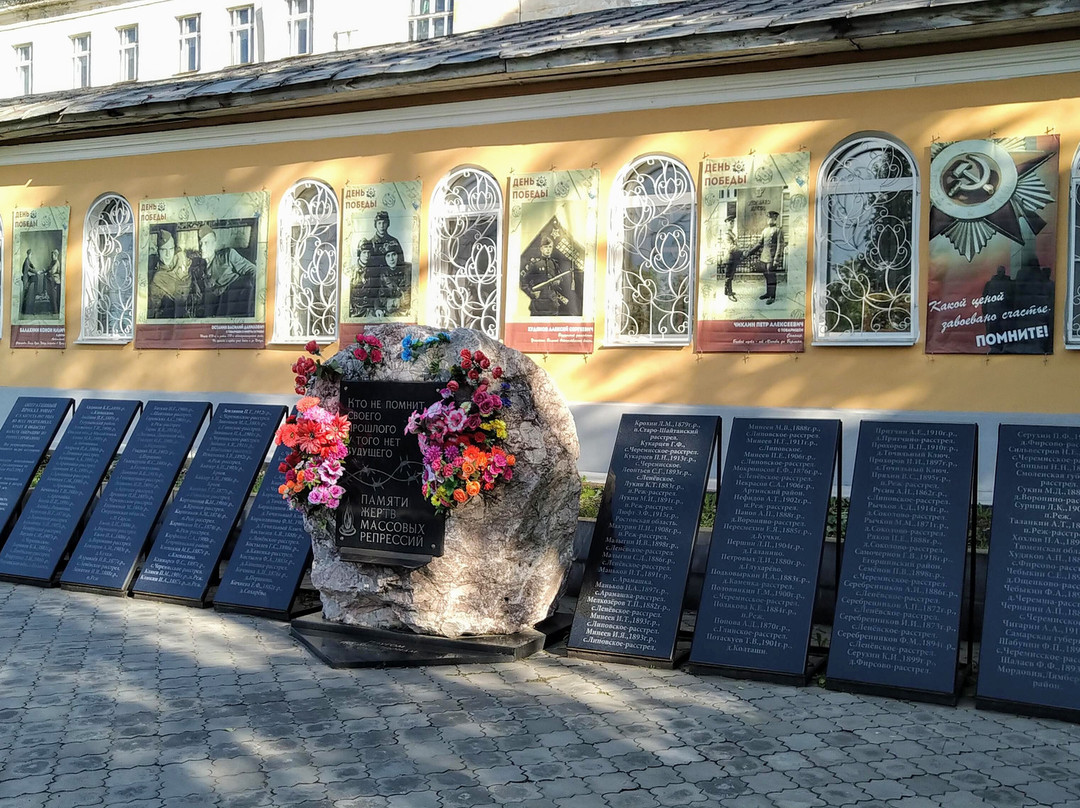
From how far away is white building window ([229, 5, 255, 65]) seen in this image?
83.0 ft

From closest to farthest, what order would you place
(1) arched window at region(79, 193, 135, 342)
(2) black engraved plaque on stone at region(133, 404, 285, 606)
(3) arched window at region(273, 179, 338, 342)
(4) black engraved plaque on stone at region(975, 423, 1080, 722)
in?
(4) black engraved plaque on stone at region(975, 423, 1080, 722)
(2) black engraved plaque on stone at region(133, 404, 285, 606)
(3) arched window at region(273, 179, 338, 342)
(1) arched window at region(79, 193, 135, 342)

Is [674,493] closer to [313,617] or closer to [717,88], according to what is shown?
[313,617]

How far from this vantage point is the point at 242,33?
2553cm

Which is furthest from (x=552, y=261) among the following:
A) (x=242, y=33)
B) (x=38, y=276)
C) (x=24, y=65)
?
(x=24, y=65)

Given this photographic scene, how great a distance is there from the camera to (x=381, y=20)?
23172 mm

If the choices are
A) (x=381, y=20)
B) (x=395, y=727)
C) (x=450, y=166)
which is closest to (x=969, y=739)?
(x=395, y=727)

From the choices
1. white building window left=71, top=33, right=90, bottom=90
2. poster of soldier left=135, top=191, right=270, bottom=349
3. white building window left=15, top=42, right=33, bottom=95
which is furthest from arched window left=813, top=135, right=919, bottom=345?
white building window left=15, top=42, right=33, bottom=95

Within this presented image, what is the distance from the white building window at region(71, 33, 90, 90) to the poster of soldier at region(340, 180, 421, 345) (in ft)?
66.1

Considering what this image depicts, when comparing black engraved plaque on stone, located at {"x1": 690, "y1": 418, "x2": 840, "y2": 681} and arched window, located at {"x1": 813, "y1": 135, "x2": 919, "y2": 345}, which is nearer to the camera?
black engraved plaque on stone, located at {"x1": 690, "y1": 418, "x2": 840, "y2": 681}

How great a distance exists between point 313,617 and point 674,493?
2379mm

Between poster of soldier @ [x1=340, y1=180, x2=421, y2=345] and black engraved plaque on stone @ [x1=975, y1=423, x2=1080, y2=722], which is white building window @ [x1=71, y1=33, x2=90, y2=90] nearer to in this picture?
poster of soldier @ [x1=340, y1=180, x2=421, y2=345]

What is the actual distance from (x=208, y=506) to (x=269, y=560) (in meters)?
0.78

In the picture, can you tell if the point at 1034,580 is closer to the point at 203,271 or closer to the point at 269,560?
the point at 269,560

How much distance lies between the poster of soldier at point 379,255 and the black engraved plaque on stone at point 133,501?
2.93 m
